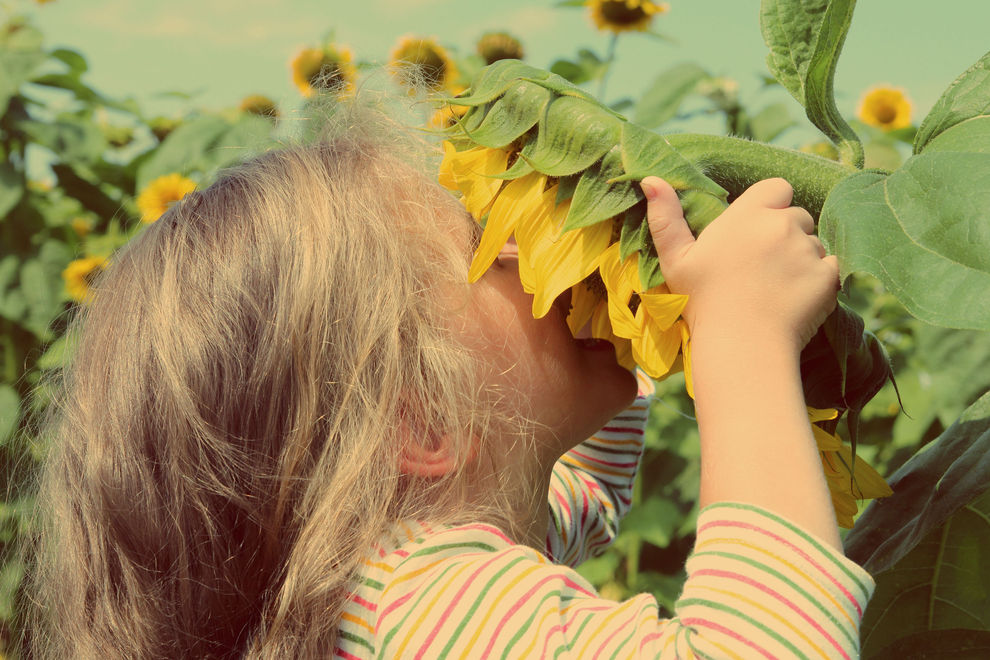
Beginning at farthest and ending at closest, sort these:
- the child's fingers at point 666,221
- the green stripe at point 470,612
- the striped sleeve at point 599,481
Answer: the striped sleeve at point 599,481 < the green stripe at point 470,612 < the child's fingers at point 666,221

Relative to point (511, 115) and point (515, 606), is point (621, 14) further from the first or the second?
point (515, 606)

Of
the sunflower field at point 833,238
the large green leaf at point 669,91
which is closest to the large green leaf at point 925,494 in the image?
the sunflower field at point 833,238

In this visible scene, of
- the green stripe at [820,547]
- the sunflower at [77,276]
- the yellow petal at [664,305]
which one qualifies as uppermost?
the yellow petal at [664,305]

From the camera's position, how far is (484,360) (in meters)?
0.95

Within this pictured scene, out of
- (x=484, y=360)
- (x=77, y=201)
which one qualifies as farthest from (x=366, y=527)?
(x=77, y=201)

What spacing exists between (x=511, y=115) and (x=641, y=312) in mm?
167

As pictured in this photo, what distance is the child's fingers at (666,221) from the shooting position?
644 mm

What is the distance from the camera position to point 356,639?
0.84 meters

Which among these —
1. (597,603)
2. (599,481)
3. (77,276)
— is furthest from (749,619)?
(77,276)

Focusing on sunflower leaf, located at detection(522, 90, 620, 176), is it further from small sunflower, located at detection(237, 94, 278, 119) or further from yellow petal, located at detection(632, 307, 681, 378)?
small sunflower, located at detection(237, 94, 278, 119)

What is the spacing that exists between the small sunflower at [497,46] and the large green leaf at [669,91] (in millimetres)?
576

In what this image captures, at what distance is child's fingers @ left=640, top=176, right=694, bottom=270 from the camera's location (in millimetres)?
644

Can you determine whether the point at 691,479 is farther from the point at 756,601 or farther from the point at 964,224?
the point at 964,224

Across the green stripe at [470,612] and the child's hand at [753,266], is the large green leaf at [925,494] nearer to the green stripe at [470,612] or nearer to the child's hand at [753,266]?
the child's hand at [753,266]
